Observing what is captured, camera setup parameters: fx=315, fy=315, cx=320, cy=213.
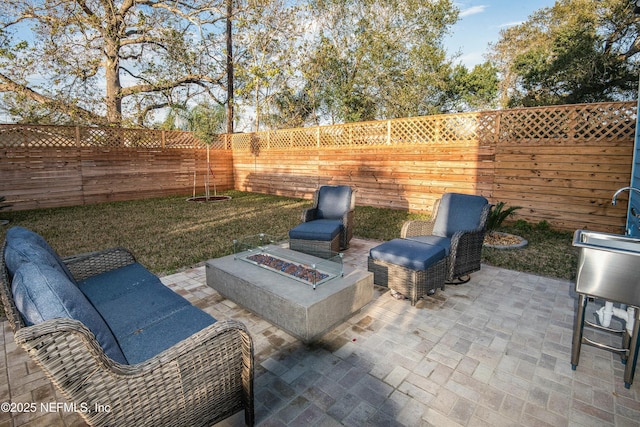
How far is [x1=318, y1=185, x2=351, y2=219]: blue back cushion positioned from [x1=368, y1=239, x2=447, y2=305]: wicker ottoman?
149cm

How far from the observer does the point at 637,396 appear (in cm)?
181

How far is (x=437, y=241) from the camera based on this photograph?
3.37 meters

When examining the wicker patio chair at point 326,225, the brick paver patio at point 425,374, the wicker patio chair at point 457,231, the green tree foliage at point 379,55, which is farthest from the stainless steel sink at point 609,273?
the green tree foliage at point 379,55

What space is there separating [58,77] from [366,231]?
10381 millimetres

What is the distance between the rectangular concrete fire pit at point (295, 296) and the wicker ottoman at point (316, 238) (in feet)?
3.00

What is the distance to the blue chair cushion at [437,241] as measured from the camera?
319 centimetres

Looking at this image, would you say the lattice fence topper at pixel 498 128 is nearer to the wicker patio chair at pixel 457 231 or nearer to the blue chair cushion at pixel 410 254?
the wicker patio chair at pixel 457 231

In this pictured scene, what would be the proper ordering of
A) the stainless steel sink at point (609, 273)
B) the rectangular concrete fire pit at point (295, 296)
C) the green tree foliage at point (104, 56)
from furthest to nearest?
the green tree foliage at point (104, 56) → the rectangular concrete fire pit at point (295, 296) → the stainless steel sink at point (609, 273)

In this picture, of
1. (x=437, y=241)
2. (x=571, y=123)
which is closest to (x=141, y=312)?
(x=437, y=241)

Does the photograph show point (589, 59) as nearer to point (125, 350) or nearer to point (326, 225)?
point (326, 225)

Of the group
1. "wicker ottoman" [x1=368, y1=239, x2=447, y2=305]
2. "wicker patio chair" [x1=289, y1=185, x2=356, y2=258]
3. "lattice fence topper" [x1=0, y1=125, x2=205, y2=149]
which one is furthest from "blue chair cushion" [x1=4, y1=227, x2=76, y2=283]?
"lattice fence topper" [x1=0, y1=125, x2=205, y2=149]

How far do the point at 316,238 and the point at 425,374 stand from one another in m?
2.17

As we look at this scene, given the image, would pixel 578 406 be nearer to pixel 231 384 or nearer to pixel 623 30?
pixel 231 384

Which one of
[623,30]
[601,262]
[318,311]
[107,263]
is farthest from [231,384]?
[623,30]
